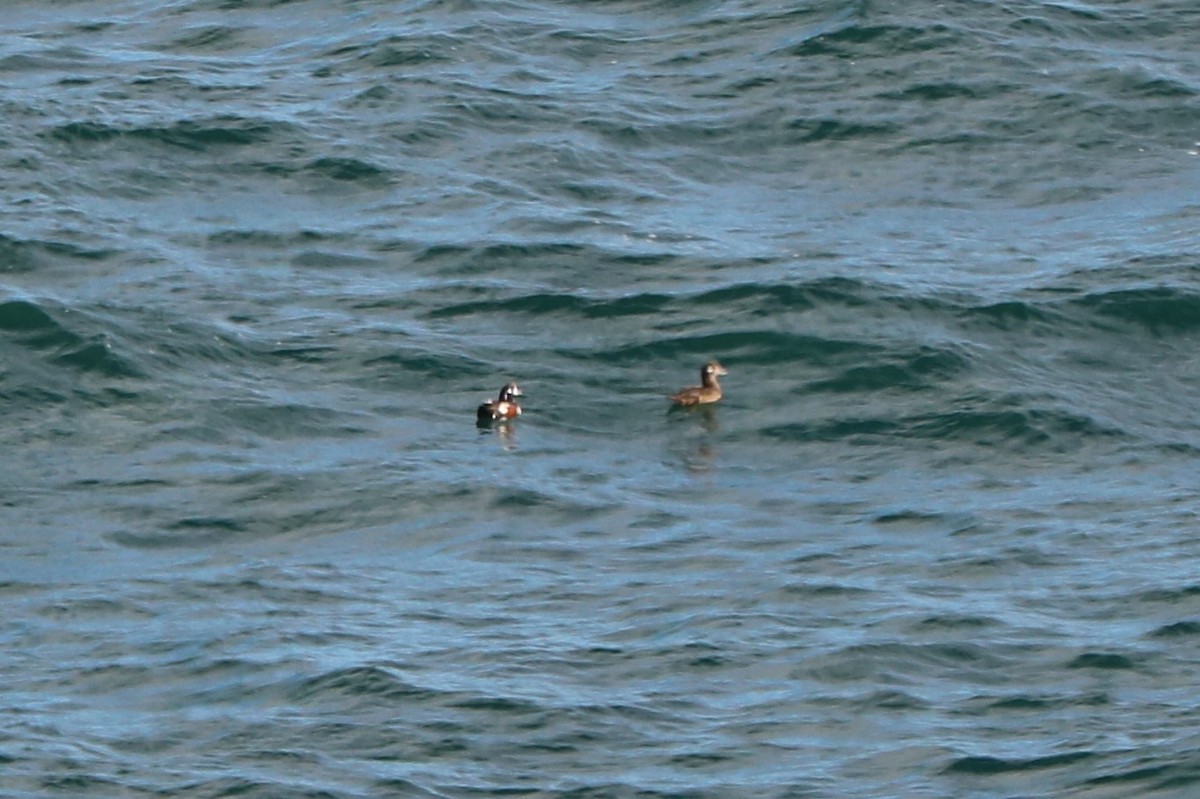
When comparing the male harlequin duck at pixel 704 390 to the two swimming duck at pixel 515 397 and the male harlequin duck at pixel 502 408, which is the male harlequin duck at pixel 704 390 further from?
the male harlequin duck at pixel 502 408

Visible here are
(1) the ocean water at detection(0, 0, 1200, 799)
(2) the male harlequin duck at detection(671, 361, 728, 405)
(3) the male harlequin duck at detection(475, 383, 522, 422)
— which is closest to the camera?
(1) the ocean water at detection(0, 0, 1200, 799)

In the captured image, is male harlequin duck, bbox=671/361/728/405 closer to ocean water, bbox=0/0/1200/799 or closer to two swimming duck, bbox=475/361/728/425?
two swimming duck, bbox=475/361/728/425

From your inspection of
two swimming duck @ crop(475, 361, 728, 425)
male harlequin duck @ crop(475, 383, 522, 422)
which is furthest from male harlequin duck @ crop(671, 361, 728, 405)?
male harlequin duck @ crop(475, 383, 522, 422)

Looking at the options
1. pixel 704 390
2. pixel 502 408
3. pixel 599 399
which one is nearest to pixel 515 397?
pixel 502 408

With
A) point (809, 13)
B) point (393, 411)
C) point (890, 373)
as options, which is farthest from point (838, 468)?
point (809, 13)

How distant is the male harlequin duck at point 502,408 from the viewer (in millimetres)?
20188

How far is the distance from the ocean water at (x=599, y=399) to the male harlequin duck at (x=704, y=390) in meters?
0.28

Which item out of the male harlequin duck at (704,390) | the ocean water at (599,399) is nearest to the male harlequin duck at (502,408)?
the ocean water at (599,399)

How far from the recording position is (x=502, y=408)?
20328mm

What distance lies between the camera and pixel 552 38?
28562 mm

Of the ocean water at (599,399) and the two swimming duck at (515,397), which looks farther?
the two swimming duck at (515,397)

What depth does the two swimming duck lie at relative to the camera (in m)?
20.2

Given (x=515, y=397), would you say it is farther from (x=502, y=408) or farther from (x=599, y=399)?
(x=599, y=399)

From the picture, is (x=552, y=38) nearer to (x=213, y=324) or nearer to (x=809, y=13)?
(x=809, y=13)
